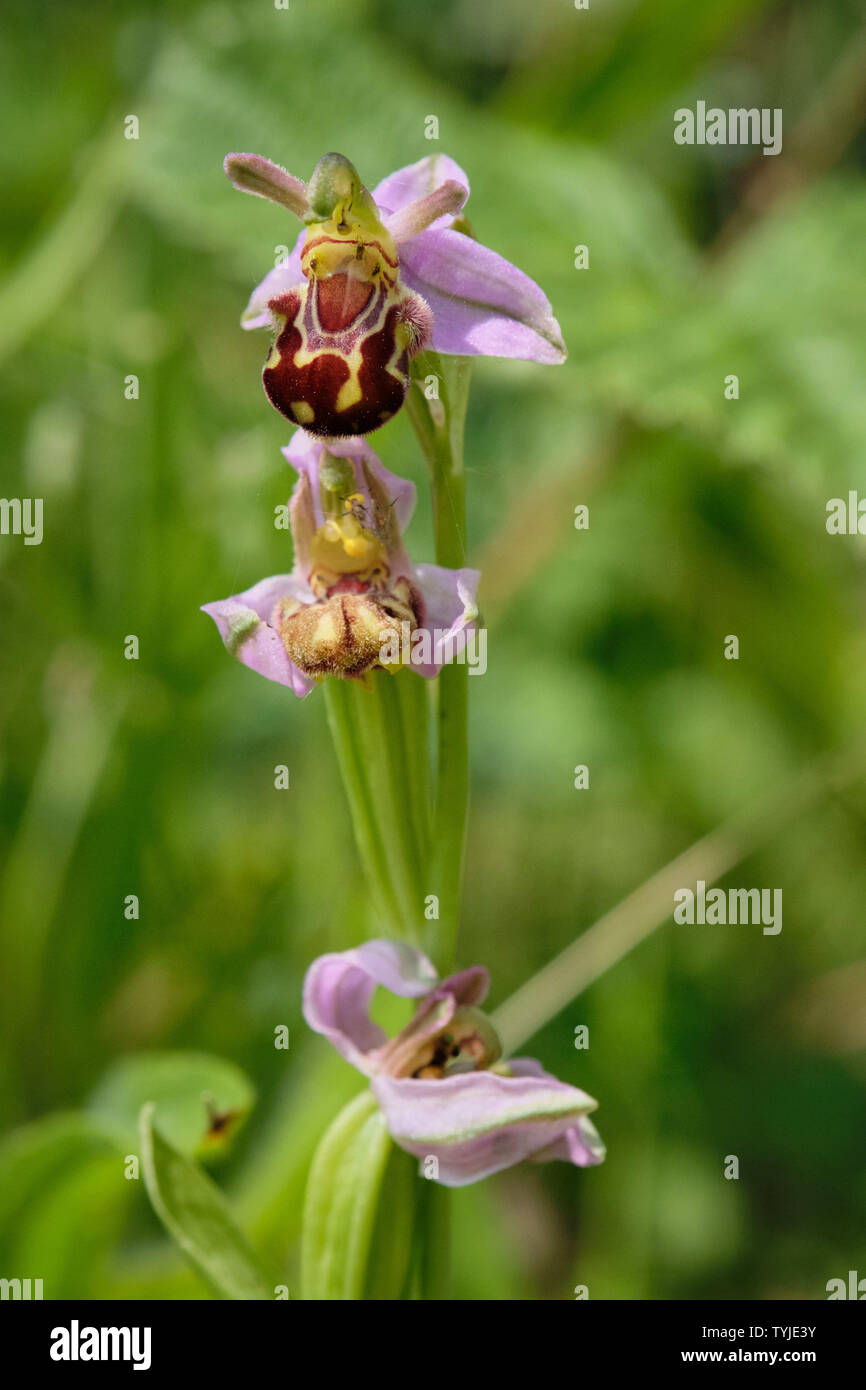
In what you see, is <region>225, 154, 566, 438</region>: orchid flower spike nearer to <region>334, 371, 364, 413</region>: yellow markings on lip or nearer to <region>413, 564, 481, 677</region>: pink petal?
<region>334, 371, 364, 413</region>: yellow markings on lip

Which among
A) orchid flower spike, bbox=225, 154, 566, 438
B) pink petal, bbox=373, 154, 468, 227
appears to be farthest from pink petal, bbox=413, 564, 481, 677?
pink petal, bbox=373, 154, 468, 227

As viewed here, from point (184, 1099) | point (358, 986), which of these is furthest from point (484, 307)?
point (184, 1099)

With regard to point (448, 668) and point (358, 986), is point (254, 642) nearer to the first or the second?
point (448, 668)

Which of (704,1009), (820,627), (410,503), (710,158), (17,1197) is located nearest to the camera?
(410,503)

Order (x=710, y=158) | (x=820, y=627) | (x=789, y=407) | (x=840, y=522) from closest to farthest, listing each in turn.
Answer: (x=789, y=407), (x=840, y=522), (x=820, y=627), (x=710, y=158)
